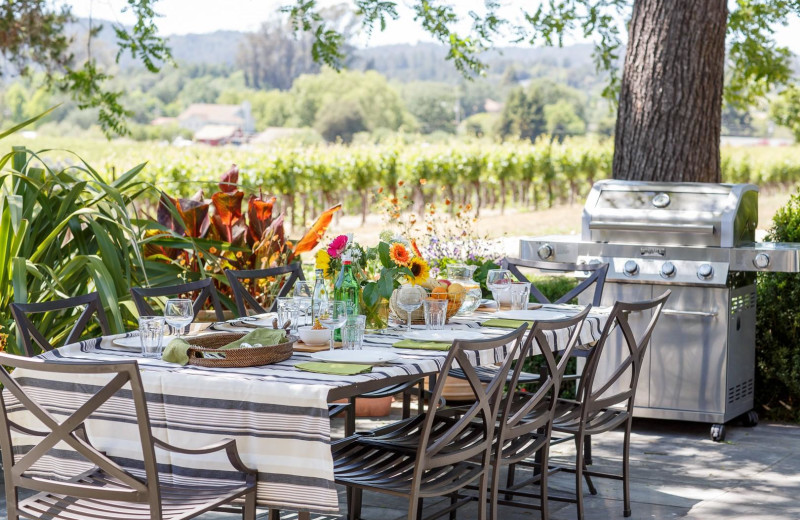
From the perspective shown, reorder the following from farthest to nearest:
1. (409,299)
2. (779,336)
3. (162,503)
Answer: (779,336), (409,299), (162,503)

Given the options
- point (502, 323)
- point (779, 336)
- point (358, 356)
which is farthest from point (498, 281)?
point (779, 336)

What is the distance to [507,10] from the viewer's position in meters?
8.32

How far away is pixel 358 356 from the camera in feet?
10.0

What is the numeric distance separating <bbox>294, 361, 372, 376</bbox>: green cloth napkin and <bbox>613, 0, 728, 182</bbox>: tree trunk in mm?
3865

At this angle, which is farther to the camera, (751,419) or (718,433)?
(751,419)

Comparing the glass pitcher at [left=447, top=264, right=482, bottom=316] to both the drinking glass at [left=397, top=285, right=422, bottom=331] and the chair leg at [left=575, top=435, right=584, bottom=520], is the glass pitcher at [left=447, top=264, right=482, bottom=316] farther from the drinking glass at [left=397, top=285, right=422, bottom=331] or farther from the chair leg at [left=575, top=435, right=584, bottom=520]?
the chair leg at [left=575, top=435, right=584, bottom=520]

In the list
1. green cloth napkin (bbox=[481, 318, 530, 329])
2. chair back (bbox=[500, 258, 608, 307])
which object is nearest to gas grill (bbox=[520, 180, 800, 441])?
chair back (bbox=[500, 258, 608, 307])

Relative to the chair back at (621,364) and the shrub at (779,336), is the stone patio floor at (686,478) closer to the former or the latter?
the shrub at (779,336)

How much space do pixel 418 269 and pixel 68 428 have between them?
5.24 feet

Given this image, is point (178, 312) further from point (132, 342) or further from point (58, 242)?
point (58, 242)

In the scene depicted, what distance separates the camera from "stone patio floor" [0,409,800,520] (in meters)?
4.00

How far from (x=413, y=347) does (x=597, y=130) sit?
5546 cm

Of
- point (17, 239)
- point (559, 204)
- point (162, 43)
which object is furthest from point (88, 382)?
point (559, 204)

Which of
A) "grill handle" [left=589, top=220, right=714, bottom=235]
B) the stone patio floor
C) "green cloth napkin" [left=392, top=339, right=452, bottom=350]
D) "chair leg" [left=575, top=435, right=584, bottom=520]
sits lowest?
the stone patio floor
